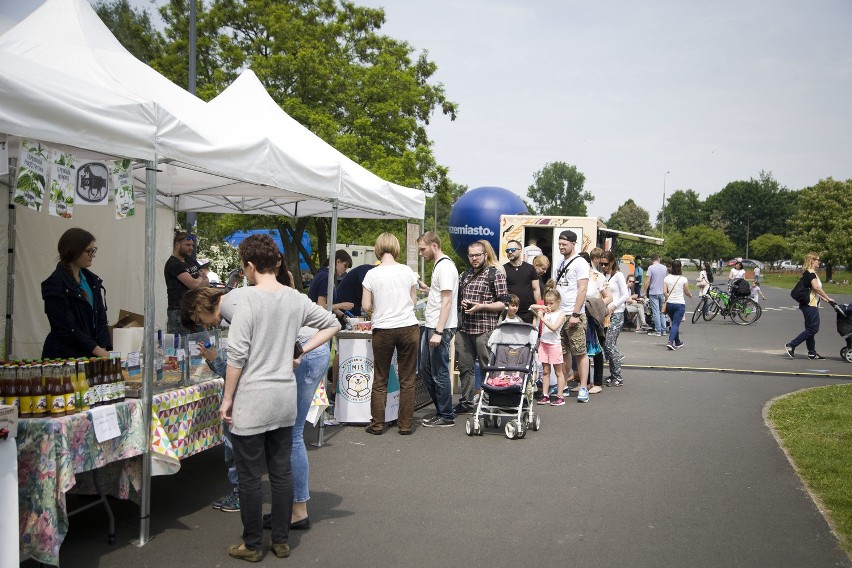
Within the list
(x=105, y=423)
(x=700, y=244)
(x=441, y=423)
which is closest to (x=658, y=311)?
(x=441, y=423)

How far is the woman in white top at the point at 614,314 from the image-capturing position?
10875 millimetres

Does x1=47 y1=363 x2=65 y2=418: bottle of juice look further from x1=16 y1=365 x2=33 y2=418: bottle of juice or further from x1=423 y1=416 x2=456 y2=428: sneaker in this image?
x1=423 y1=416 x2=456 y2=428: sneaker

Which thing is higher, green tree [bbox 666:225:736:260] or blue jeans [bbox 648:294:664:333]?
green tree [bbox 666:225:736:260]

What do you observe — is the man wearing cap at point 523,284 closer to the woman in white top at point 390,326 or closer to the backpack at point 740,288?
the woman in white top at point 390,326

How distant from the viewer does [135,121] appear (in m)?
4.52

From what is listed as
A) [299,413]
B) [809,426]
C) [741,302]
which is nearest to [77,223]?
[299,413]

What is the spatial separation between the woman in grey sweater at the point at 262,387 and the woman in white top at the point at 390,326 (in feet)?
9.72

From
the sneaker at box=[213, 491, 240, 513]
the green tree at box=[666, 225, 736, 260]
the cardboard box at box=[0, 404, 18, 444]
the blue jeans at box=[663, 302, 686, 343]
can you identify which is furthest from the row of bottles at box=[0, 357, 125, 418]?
the green tree at box=[666, 225, 736, 260]

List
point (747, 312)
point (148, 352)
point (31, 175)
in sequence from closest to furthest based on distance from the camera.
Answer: point (31, 175)
point (148, 352)
point (747, 312)

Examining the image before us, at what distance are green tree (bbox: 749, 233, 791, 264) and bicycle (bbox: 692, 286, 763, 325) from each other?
83.5 m

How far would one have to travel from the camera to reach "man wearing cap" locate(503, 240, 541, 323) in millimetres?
9172

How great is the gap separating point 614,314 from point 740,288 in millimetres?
13157

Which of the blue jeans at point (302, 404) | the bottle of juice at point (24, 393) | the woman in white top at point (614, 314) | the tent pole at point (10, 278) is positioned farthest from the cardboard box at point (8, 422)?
the woman in white top at point (614, 314)

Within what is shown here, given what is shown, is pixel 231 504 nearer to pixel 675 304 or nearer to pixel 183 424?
pixel 183 424
